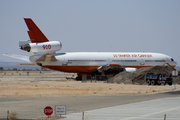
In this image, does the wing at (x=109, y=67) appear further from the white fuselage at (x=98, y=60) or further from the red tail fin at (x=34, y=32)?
the red tail fin at (x=34, y=32)

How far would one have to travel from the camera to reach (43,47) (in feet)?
164

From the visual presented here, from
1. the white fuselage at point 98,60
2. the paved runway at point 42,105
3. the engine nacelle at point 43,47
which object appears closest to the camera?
the paved runway at point 42,105

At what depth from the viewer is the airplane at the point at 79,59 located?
49.5 metres

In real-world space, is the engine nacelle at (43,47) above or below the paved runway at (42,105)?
above

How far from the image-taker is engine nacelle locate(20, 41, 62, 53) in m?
48.8

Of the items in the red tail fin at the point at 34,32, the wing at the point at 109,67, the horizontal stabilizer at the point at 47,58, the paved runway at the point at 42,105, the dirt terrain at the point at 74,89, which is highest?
the red tail fin at the point at 34,32

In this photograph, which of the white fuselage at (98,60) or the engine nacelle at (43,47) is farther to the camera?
the white fuselage at (98,60)

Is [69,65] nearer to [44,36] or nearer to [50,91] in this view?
[44,36]

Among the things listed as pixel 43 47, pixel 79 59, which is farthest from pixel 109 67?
pixel 43 47

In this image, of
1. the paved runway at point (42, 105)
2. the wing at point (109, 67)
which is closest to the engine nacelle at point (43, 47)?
the wing at point (109, 67)

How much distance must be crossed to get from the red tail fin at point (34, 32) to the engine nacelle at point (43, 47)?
838 millimetres

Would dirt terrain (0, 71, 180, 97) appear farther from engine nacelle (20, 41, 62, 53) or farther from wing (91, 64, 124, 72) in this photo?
wing (91, 64, 124, 72)

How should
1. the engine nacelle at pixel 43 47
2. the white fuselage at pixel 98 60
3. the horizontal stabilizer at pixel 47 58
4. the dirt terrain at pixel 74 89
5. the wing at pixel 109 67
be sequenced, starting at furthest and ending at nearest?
the wing at pixel 109 67, the white fuselage at pixel 98 60, the horizontal stabilizer at pixel 47 58, the engine nacelle at pixel 43 47, the dirt terrain at pixel 74 89

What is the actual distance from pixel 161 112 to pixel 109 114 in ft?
10.2
